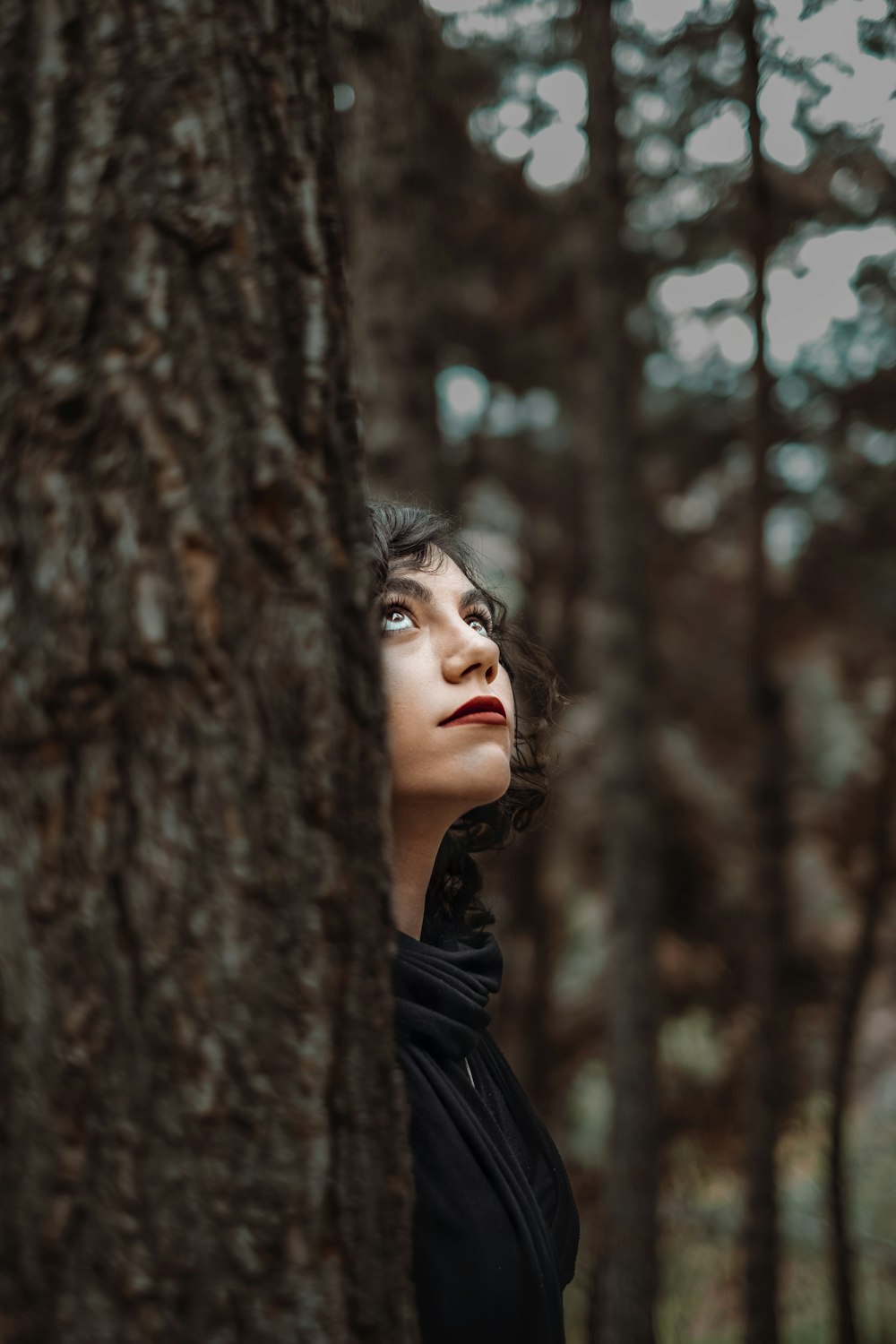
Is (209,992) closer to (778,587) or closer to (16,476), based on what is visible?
(16,476)

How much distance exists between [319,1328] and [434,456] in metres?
3.36

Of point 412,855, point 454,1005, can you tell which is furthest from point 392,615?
point 454,1005

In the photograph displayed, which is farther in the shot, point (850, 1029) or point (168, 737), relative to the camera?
point (850, 1029)

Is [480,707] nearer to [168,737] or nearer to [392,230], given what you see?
[168,737]

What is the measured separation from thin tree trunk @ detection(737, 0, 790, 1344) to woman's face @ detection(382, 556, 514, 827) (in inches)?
166

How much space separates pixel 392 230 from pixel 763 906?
3745 millimetres

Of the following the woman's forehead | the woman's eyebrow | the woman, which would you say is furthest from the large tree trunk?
the woman's eyebrow

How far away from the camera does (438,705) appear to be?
167 cm

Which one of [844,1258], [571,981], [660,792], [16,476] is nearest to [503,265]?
[660,792]

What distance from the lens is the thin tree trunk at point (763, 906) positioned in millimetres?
5504

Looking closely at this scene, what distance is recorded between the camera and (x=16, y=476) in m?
1.04

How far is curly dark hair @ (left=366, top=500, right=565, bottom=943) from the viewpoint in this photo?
6.36ft

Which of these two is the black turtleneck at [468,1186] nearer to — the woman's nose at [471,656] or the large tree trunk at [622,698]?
the woman's nose at [471,656]

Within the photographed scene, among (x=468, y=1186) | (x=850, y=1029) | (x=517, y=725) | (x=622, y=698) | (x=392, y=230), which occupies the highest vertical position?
(x=392, y=230)
